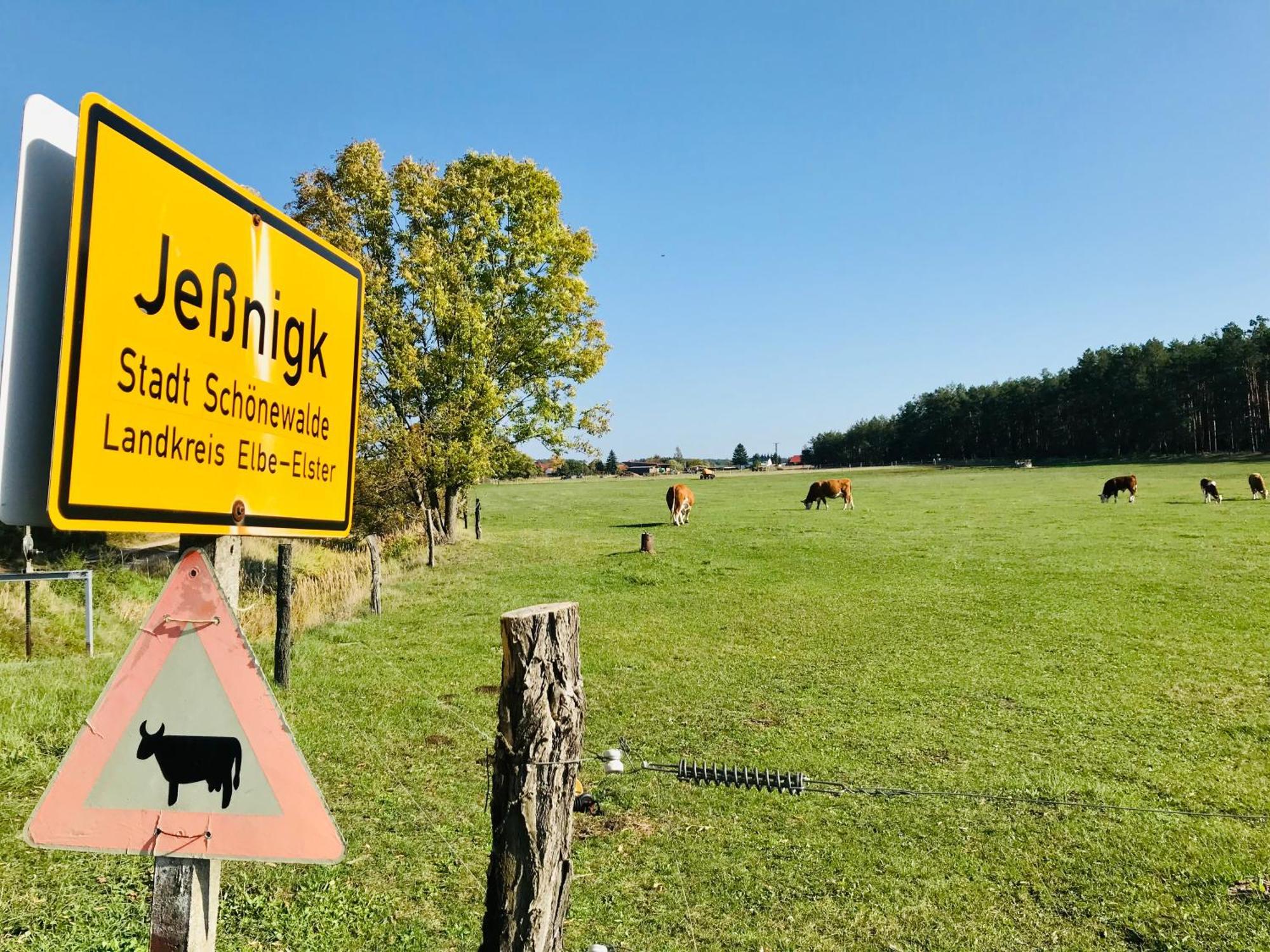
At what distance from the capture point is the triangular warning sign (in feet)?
6.14

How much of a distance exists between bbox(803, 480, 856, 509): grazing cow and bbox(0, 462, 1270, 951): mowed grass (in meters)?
18.8

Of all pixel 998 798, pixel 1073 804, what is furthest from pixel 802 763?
pixel 1073 804

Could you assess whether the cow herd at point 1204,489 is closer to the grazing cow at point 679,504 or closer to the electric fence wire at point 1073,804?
the grazing cow at point 679,504

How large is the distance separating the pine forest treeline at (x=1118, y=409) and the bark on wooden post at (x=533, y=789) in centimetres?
9535

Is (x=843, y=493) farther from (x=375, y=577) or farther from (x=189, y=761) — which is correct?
(x=189, y=761)

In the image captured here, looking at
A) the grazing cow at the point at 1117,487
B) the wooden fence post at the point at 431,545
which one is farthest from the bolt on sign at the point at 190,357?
the grazing cow at the point at 1117,487

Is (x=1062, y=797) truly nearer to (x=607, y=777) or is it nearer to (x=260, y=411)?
(x=607, y=777)

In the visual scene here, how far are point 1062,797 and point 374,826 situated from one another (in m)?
6.01

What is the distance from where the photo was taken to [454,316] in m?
22.2

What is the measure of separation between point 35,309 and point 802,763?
7414 mm

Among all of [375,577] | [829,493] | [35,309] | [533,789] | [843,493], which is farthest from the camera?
[829,493]

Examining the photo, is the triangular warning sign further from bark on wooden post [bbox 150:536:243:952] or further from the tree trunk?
the tree trunk

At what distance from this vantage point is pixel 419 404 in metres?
23.3

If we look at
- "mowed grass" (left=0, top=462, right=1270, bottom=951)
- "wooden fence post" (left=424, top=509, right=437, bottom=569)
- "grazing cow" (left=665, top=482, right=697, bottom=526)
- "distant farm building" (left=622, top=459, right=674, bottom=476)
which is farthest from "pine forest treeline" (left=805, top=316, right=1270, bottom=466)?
"wooden fence post" (left=424, top=509, right=437, bottom=569)
